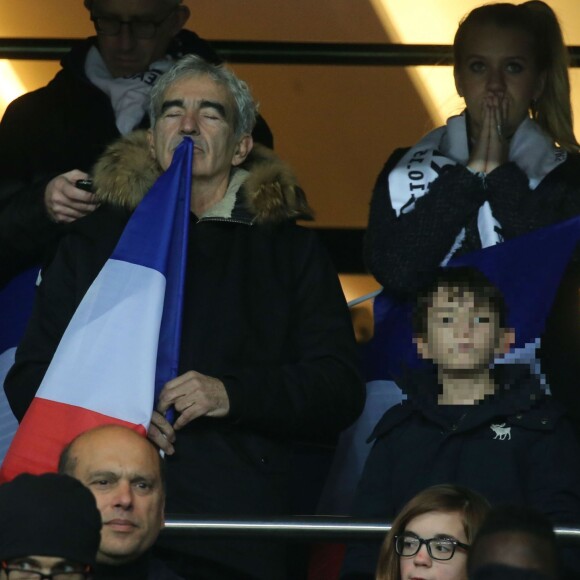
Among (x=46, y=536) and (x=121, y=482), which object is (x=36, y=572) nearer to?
(x=46, y=536)

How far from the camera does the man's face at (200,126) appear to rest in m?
6.23

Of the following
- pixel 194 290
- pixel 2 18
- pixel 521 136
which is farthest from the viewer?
pixel 2 18

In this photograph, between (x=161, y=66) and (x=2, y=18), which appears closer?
(x=161, y=66)

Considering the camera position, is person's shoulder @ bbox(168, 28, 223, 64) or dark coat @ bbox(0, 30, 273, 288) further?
person's shoulder @ bbox(168, 28, 223, 64)

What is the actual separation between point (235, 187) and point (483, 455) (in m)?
1.22

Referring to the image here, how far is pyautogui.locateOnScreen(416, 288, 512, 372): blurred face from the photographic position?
5895mm

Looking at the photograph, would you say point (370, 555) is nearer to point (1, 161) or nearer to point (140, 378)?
point (140, 378)

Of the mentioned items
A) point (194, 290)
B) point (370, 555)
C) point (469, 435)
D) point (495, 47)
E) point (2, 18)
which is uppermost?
point (2, 18)

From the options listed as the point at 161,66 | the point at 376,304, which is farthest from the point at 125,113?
the point at 376,304

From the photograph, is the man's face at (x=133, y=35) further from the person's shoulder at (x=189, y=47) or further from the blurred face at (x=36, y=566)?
the blurred face at (x=36, y=566)

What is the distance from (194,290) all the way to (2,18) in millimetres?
2413

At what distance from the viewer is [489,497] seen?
565cm

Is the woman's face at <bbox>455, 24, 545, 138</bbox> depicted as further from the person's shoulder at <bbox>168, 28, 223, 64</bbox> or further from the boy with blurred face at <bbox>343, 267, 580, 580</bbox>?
the person's shoulder at <bbox>168, 28, 223, 64</bbox>

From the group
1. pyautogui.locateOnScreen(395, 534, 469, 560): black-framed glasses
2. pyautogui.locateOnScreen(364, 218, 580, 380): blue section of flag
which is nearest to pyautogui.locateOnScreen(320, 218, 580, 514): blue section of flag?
pyautogui.locateOnScreen(364, 218, 580, 380): blue section of flag
